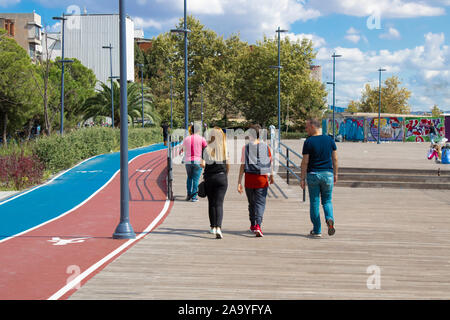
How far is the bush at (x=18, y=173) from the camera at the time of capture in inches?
702

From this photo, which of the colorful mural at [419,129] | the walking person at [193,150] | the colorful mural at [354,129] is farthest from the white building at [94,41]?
the walking person at [193,150]

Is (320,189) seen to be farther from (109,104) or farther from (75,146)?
(109,104)

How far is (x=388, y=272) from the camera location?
645cm

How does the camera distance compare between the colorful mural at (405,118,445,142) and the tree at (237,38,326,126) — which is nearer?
the colorful mural at (405,118,445,142)

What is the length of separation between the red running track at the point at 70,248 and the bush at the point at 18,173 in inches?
172

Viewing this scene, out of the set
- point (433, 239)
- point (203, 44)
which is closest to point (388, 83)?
point (203, 44)

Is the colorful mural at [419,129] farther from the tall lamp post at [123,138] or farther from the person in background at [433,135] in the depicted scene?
the tall lamp post at [123,138]

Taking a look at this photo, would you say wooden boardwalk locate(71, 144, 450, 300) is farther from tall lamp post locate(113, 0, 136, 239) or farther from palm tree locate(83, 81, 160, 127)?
palm tree locate(83, 81, 160, 127)

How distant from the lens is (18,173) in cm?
1792

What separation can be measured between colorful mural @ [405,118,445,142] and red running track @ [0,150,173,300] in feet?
173

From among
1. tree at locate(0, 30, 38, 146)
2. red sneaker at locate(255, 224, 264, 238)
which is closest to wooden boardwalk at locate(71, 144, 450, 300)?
red sneaker at locate(255, 224, 264, 238)

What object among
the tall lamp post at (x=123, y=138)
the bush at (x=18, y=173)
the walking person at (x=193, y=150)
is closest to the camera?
the tall lamp post at (x=123, y=138)

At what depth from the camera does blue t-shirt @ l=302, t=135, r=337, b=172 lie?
835 cm

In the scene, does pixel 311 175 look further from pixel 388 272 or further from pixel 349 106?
pixel 349 106
